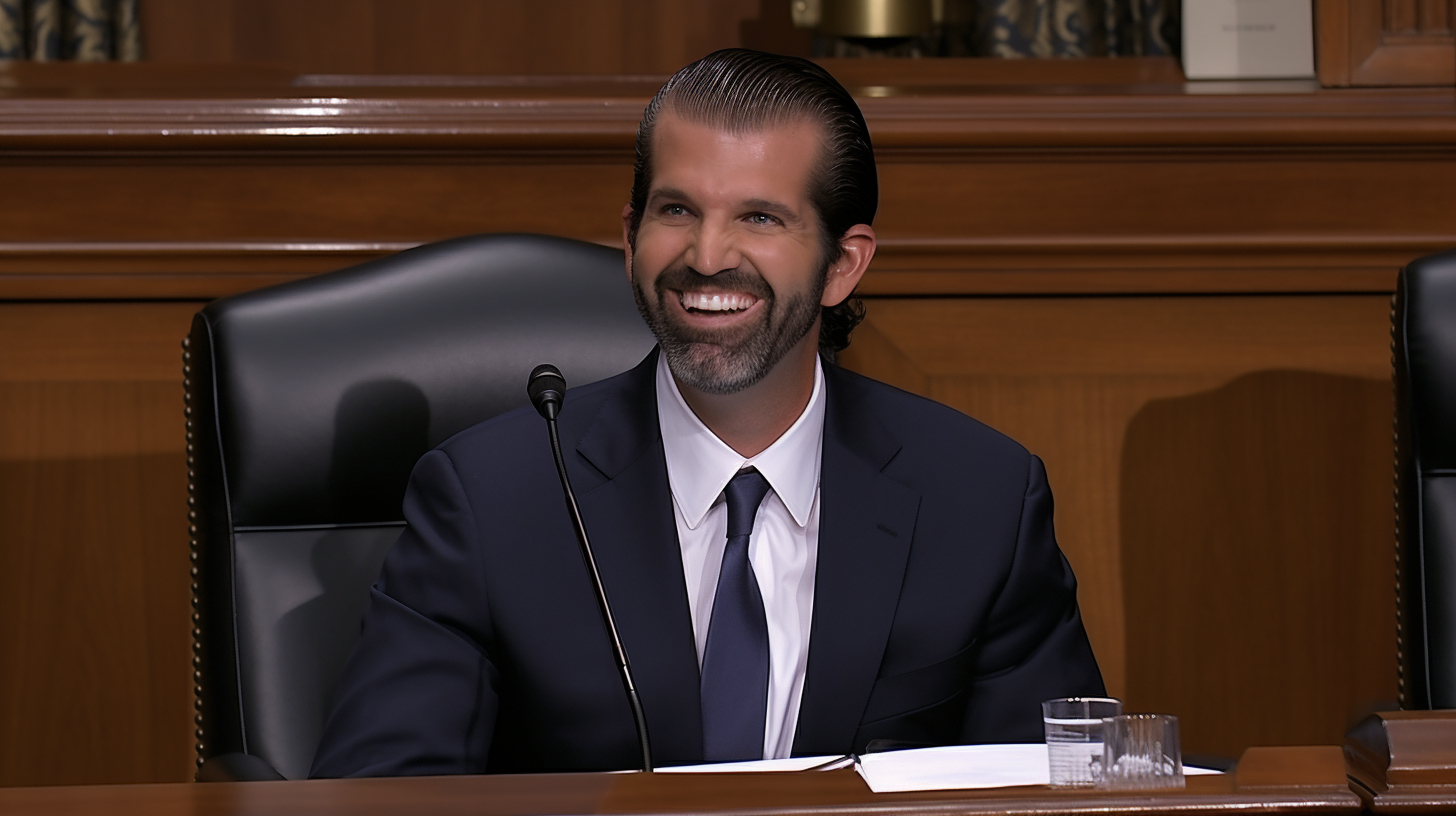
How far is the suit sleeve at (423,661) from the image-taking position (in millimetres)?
1212

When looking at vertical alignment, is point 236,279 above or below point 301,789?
above

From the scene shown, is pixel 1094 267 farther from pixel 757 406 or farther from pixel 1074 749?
pixel 1074 749

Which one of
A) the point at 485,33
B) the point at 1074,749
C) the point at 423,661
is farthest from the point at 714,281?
the point at 485,33

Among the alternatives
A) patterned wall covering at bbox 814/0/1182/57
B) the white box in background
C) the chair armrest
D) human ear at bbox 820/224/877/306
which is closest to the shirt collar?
human ear at bbox 820/224/877/306

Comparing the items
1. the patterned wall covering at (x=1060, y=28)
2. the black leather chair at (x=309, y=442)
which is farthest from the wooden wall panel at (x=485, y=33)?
the black leather chair at (x=309, y=442)

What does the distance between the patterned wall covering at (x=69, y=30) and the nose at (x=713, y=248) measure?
4.23 ft

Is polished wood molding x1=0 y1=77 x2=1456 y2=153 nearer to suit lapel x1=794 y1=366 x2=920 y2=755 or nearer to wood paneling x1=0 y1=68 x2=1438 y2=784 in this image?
wood paneling x1=0 y1=68 x2=1438 y2=784

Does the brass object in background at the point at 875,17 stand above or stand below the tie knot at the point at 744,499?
above

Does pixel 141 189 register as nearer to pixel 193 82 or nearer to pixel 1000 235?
pixel 193 82

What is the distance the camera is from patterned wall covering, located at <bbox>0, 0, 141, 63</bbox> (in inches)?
88.1

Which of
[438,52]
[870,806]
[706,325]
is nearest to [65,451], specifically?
[706,325]

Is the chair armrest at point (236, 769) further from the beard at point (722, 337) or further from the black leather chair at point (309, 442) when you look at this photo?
the beard at point (722, 337)

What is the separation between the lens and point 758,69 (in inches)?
52.6

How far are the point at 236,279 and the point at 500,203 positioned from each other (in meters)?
0.29
